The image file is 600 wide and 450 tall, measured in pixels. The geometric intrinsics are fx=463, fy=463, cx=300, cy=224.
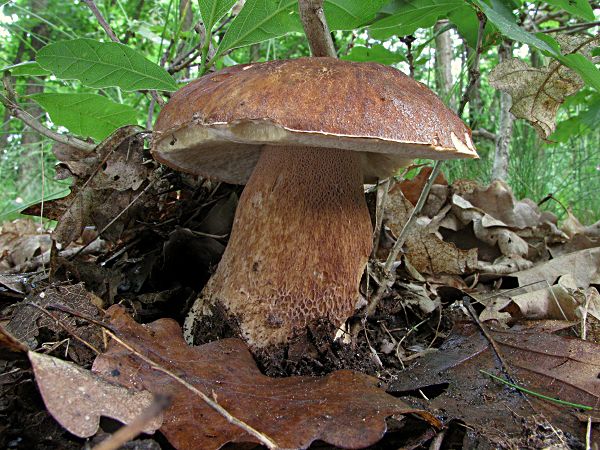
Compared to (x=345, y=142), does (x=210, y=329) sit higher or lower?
lower

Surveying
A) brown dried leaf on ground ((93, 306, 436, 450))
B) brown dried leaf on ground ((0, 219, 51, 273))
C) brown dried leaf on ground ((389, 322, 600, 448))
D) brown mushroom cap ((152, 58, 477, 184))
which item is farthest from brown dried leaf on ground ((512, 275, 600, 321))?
brown dried leaf on ground ((0, 219, 51, 273))

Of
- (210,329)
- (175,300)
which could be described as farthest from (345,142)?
(175,300)

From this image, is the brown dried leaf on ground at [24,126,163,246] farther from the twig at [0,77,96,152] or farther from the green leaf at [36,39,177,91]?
the green leaf at [36,39,177,91]

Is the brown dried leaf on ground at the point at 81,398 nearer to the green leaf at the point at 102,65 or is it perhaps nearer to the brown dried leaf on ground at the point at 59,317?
the brown dried leaf on ground at the point at 59,317

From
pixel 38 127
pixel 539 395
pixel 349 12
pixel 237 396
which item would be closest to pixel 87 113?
pixel 38 127

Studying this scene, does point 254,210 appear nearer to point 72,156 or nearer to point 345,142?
point 345,142

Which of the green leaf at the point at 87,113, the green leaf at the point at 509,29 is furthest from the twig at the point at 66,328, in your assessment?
the green leaf at the point at 509,29
